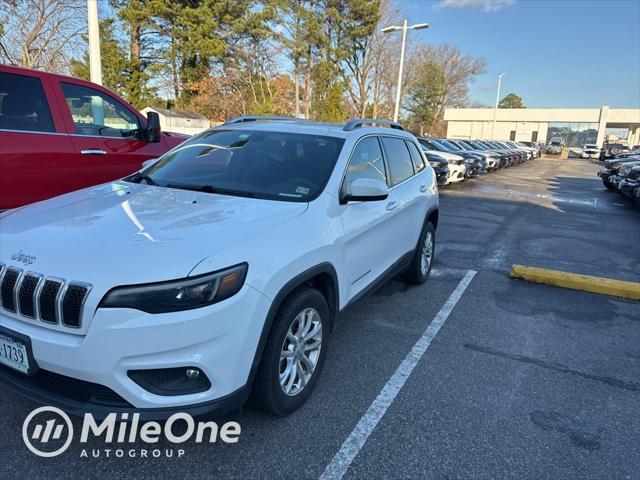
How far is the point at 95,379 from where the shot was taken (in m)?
2.04

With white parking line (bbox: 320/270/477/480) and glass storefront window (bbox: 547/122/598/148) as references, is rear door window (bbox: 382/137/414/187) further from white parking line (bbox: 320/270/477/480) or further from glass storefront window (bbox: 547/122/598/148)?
glass storefront window (bbox: 547/122/598/148)

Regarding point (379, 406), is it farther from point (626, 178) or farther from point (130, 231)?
point (626, 178)

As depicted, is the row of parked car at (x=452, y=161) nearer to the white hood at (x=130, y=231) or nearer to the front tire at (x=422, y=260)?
the front tire at (x=422, y=260)

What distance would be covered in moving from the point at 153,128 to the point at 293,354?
12.5 feet

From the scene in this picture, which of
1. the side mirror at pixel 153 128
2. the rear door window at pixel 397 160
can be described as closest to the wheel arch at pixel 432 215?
the rear door window at pixel 397 160

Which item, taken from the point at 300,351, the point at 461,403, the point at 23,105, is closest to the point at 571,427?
the point at 461,403

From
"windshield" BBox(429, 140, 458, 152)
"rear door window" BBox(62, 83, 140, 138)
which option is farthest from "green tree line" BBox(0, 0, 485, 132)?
"rear door window" BBox(62, 83, 140, 138)

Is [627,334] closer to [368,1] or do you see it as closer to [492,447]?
[492,447]

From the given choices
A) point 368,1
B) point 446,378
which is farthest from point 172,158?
point 368,1

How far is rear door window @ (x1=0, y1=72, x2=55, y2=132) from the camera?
4.28m

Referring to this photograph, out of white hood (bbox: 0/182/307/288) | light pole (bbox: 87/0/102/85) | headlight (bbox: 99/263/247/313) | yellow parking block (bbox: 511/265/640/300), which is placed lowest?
yellow parking block (bbox: 511/265/640/300)

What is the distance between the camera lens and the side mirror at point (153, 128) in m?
5.32

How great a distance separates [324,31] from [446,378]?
39.6 meters

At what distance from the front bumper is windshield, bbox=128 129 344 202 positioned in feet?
3.74
